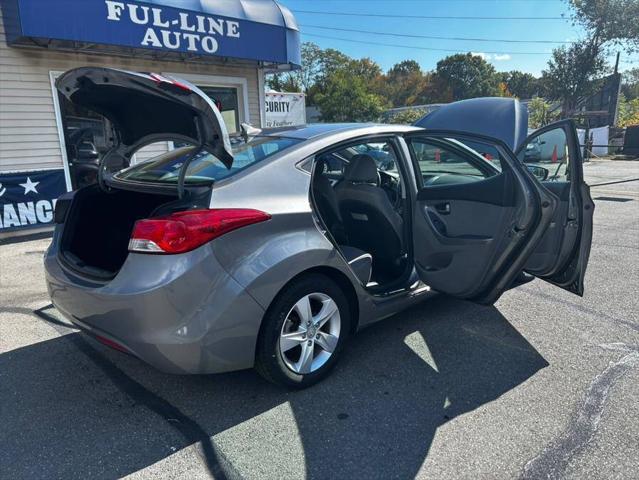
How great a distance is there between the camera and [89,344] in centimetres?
338

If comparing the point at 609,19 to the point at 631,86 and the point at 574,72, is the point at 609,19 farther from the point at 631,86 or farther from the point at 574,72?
the point at 631,86

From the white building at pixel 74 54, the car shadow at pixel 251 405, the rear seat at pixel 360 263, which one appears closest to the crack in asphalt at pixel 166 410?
the car shadow at pixel 251 405

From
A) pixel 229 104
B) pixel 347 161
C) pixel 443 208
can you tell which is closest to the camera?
pixel 443 208

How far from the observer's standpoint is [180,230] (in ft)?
7.32

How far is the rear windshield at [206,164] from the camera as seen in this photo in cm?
263

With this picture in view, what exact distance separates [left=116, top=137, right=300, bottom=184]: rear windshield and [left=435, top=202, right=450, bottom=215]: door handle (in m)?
1.07

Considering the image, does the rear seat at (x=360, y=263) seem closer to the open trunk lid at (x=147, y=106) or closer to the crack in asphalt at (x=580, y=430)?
the open trunk lid at (x=147, y=106)

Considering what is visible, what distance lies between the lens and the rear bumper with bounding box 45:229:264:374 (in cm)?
223

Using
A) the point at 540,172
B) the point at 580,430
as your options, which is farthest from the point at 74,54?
the point at 580,430

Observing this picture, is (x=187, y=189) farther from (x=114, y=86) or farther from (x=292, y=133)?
(x=292, y=133)

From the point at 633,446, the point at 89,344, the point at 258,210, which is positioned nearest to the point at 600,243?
the point at 633,446

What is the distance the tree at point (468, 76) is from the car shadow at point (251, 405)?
7887 cm

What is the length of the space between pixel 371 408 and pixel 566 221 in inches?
69.1

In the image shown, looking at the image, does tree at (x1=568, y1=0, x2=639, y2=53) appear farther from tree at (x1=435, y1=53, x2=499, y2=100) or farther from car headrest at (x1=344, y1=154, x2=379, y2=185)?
car headrest at (x1=344, y1=154, x2=379, y2=185)
